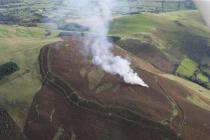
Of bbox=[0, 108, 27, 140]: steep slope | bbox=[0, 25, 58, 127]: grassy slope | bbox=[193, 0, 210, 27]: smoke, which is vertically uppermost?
bbox=[193, 0, 210, 27]: smoke

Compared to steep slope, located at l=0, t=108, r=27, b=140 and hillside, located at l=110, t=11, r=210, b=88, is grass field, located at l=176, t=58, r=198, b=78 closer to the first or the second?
hillside, located at l=110, t=11, r=210, b=88

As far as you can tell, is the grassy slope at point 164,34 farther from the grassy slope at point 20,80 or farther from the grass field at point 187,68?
the grassy slope at point 20,80

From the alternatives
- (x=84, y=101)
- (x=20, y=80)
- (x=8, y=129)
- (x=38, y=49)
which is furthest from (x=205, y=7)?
(x=38, y=49)

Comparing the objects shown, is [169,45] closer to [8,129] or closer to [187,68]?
[187,68]

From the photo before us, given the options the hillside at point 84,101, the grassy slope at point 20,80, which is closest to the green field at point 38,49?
the grassy slope at point 20,80

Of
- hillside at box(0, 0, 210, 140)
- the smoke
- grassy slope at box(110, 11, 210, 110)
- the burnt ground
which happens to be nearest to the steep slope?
hillside at box(0, 0, 210, 140)

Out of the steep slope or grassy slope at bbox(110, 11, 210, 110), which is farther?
grassy slope at bbox(110, 11, 210, 110)
